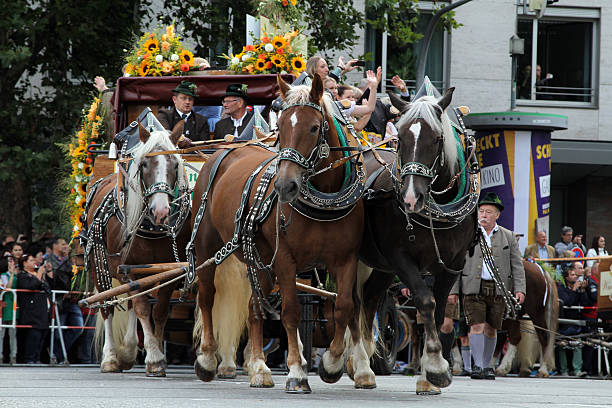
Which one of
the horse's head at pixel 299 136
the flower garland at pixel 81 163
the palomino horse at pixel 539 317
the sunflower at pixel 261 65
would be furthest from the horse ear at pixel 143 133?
the palomino horse at pixel 539 317

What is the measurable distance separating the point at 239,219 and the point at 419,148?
5.53ft

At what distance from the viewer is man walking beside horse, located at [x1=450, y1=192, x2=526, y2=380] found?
13445 millimetres

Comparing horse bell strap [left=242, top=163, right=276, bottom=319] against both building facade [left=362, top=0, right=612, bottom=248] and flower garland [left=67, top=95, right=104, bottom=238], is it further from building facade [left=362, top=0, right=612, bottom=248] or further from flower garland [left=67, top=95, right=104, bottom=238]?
building facade [left=362, top=0, right=612, bottom=248]

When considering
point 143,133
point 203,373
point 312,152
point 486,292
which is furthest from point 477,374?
point 312,152

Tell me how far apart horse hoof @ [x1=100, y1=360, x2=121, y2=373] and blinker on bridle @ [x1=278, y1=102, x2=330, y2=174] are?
4508 mm

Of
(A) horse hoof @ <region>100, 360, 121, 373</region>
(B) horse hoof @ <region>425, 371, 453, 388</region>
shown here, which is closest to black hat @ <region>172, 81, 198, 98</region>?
(A) horse hoof @ <region>100, 360, 121, 373</region>

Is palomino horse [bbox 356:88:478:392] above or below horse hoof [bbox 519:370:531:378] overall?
above

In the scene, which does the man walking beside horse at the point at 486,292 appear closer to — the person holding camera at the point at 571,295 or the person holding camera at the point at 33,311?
the person holding camera at the point at 571,295

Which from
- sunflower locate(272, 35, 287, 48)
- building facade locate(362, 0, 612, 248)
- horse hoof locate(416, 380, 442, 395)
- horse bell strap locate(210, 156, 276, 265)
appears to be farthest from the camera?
building facade locate(362, 0, 612, 248)

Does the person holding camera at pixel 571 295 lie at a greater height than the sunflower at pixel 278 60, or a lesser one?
lesser

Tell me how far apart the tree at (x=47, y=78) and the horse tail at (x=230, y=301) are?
9527 mm

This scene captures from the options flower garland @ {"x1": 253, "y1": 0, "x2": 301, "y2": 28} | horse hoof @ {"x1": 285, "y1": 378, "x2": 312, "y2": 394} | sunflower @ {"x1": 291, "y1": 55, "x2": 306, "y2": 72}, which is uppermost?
flower garland @ {"x1": 253, "y1": 0, "x2": 301, "y2": 28}

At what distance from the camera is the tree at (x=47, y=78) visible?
66.8ft

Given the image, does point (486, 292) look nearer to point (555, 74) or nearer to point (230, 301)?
point (230, 301)
